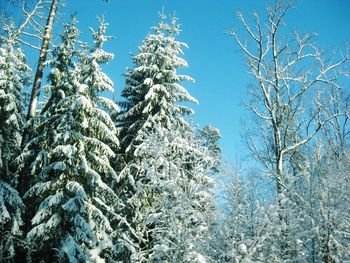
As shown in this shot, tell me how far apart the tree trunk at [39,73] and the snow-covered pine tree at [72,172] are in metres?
0.53

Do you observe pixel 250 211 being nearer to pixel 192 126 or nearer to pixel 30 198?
pixel 192 126

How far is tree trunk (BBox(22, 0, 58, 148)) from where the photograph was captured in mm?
13445

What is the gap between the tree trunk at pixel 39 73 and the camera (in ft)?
44.1

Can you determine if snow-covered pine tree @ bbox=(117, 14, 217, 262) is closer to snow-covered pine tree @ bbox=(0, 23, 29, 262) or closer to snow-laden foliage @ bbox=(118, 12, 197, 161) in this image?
snow-laden foliage @ bbox=(118, 12, 197, 161)

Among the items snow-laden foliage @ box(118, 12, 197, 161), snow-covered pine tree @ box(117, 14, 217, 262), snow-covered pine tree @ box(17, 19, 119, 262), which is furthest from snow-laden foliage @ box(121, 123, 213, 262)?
snow-laden foliage @ box(118, 12, 197, 161)

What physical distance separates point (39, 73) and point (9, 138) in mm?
2930

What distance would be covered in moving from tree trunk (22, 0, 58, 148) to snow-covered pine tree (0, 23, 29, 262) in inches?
33.1

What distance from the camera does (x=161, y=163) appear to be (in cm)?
997

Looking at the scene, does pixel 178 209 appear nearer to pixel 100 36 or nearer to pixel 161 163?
pixel 161 163

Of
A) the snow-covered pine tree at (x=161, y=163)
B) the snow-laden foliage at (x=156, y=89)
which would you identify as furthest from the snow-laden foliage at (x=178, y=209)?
the snow-laden foliage at (x=156, y=89)

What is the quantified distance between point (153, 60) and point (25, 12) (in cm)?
570

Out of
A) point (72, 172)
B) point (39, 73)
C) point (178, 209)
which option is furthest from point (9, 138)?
point (178, 209)

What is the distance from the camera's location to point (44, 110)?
1499 cm

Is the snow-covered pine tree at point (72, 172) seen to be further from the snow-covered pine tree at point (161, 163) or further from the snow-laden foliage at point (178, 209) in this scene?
the snow-laden foliage at point (178, 209)
